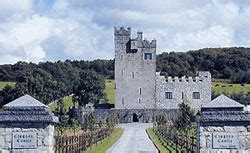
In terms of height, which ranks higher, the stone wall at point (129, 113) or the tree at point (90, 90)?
the tree at point (90, 90)

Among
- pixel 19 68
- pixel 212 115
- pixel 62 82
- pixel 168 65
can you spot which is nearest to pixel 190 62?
pixel 168 65

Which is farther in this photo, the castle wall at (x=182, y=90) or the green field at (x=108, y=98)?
the green field at (x=108, y=98)

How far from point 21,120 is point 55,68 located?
315 feet

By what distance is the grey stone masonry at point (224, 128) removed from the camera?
1470cm

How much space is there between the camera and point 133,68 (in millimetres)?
81875

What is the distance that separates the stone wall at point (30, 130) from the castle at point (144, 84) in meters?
66.4

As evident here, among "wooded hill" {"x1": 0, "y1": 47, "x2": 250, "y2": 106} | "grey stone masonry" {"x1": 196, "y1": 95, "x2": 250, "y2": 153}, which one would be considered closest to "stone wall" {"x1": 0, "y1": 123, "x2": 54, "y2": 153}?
"grey stone masonry" {"x1": 196, "y1": 95, "x2": 250, "y2": 153}

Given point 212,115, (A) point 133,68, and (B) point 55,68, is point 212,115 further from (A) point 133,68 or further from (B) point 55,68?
(B) point 55,68

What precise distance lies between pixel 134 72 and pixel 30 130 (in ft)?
220

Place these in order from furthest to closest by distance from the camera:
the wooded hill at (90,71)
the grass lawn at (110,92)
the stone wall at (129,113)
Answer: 1. the grass lawn at (110,92)
2. the wooded hill at (90,71)
3. the stone wall at (129,113)

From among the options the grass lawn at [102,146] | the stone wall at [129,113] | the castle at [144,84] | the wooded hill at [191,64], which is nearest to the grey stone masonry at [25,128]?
the grass lawn at [102,146]

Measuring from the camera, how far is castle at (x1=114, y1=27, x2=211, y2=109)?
8156 cm

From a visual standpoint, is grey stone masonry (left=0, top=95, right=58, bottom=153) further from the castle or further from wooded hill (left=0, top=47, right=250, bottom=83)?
wooded hill (left=0, top=47, right=250, bottom=83)

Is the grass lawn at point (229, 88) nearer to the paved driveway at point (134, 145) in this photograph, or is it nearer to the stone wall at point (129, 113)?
the stone wall at point (129, 113)
